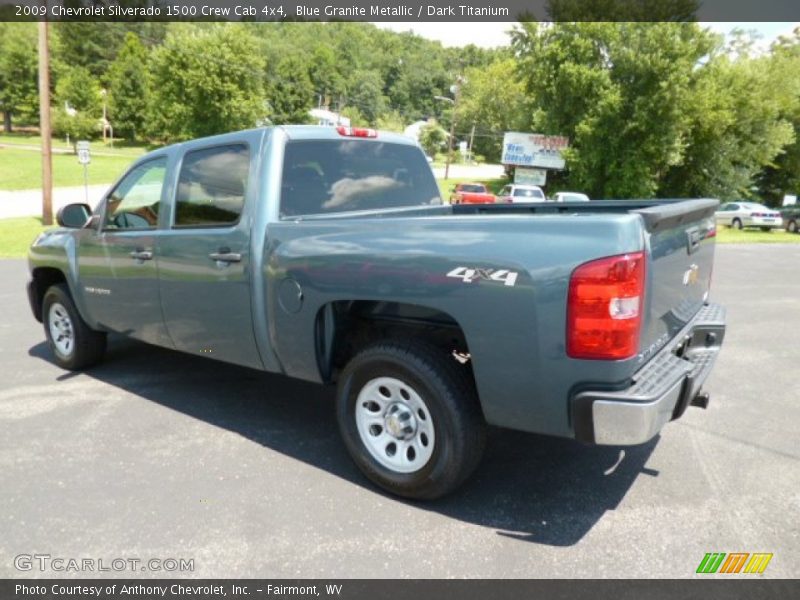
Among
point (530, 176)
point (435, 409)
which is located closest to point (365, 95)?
point (530, 176)

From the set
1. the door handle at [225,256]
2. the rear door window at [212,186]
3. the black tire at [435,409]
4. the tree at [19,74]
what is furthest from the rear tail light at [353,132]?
the tree at [19,74]

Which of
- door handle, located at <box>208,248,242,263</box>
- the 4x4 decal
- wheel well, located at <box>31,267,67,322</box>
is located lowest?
wheel well, located at <box>31,267,67,322</box>

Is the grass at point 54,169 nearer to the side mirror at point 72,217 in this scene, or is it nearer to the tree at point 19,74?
the tree at point 19,74

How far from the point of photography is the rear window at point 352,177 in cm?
376

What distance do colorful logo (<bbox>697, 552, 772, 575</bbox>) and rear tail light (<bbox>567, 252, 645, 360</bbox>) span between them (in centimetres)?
104

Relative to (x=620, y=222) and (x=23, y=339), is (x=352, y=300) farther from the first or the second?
(x=23, y=339)

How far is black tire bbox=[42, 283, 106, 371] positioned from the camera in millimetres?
5160

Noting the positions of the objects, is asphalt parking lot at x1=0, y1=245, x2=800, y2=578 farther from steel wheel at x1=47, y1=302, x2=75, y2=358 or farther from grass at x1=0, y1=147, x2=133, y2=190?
grass at x1=0, y1=147, x2=133, y2=190

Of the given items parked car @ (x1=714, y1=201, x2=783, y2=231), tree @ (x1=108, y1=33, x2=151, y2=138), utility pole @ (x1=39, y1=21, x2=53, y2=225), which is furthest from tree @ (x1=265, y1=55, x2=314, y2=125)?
utility pole @ (x1=39, y1=21, x2=53, y2=225)

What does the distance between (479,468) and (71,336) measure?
3.81 m

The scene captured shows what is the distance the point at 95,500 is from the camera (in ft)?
10.6

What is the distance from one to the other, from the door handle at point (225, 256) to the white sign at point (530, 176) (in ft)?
134
